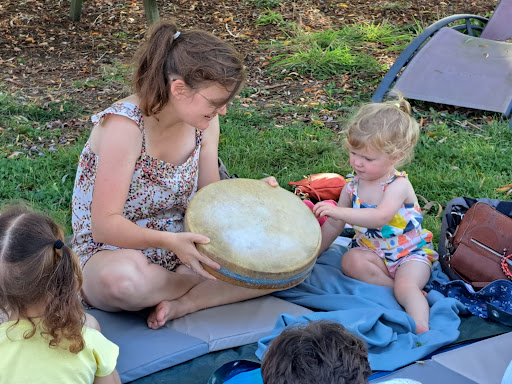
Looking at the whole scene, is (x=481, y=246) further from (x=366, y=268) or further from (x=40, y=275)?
(x=40, y=275)

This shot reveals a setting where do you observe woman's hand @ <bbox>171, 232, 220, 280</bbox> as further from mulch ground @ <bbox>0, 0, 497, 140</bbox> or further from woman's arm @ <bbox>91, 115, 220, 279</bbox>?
mulch ground @ <bbox>0, 0, 497, 140</bbox>

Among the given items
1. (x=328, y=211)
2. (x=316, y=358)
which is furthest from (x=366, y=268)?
(x=316, y=358)

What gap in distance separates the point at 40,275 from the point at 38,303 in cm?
10

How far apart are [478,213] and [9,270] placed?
2.14m

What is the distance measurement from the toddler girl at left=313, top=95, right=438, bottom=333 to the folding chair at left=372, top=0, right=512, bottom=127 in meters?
2.28

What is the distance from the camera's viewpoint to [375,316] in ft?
8.54

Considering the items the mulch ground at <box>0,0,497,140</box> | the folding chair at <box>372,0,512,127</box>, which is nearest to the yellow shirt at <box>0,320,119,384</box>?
the mulch ground at <box>0,0,497,140</box>

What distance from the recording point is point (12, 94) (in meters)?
5.60

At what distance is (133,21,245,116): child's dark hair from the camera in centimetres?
245

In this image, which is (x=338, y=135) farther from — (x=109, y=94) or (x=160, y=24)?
(x=160, y=24)

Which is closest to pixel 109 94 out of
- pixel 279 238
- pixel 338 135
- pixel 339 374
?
pixel 338 135

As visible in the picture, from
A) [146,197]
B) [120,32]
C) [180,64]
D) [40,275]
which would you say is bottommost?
[120,32]

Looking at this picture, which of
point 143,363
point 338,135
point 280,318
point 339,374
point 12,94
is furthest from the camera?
point 12,94

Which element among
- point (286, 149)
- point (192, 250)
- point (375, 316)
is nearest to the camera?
point (192, 250)
